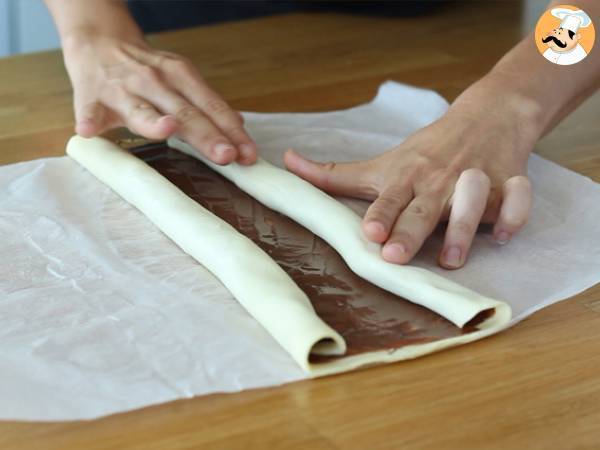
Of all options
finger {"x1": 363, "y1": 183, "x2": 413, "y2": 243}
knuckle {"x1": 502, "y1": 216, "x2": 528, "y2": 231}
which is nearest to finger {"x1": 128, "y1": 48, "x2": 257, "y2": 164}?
finger {"x1": 363, "y1": 183, "x2": 413, "y2": 243}

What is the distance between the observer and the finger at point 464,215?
95 centimetres

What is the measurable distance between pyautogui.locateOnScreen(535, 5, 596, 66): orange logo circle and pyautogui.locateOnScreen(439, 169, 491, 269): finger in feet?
0.85

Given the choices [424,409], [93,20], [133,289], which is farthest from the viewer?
[93,20]

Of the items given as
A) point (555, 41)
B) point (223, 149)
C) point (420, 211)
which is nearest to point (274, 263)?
point (420, 211)

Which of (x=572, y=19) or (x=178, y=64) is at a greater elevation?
(x=572, y=19)

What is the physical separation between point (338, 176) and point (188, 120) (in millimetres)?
207

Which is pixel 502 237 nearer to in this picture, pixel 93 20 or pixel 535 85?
pixel 535 85

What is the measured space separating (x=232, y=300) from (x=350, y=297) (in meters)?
0.11

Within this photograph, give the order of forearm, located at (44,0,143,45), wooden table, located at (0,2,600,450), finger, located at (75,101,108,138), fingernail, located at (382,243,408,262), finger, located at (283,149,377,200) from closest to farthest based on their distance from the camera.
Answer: wooden table, located at (0,2,600,450) < fingernail, located at (382,243,408,262) < finger, located at (283,149,377,200) < finger, located at (75,101,108,138) < forearm, located at (44,0,143,45)

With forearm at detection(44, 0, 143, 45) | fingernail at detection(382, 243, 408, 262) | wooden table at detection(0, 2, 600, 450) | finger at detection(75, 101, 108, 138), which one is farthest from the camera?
forearm at detection(44, 0, 143, 45)

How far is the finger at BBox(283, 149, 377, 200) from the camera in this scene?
3.60 ft

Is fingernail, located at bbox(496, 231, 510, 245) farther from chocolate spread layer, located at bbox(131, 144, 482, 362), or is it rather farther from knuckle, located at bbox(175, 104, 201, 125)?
knuckle, located at bbox(175, 104, 201, 125)

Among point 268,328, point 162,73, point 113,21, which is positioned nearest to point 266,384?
point 268,328

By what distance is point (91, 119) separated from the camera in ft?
4.00
